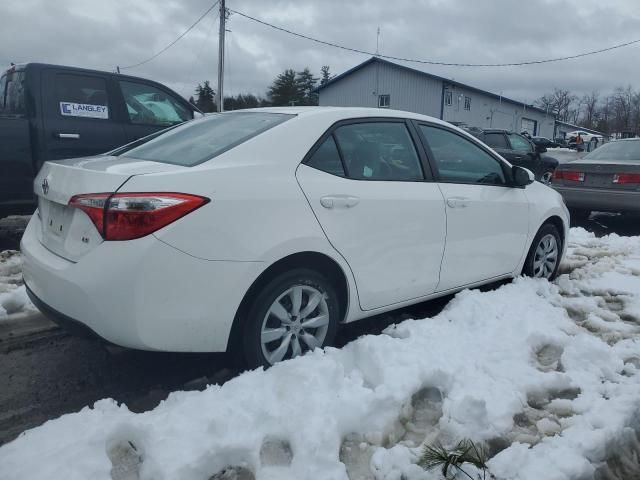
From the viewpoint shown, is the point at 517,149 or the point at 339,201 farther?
the point at 517,149

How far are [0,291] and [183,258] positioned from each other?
99.3 inches

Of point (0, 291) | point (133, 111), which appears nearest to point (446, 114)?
point (133, 111)

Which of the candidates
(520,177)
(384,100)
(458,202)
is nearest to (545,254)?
(520,177)

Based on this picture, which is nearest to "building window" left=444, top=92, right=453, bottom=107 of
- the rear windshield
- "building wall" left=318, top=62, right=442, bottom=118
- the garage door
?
"building wall" left=318, top=62, right=442, bottom=118

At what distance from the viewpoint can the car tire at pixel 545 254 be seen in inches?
185

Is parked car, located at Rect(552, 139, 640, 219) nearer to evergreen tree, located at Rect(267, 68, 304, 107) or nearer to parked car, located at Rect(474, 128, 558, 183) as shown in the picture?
parked car, located at Rect(474, 128, 558, 183)

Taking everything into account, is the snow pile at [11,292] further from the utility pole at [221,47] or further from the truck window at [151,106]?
the utility pole at [221,47]

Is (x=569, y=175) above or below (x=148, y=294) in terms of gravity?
above

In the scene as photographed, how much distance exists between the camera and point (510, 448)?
237cm

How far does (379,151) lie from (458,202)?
72 cm

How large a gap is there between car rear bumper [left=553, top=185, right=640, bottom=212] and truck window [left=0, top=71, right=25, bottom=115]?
7338 mm

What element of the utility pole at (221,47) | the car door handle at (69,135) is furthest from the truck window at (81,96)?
the utility pole at (221,47)

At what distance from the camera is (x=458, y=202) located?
12.3ft

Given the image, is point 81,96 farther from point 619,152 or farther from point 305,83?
point 305,83
